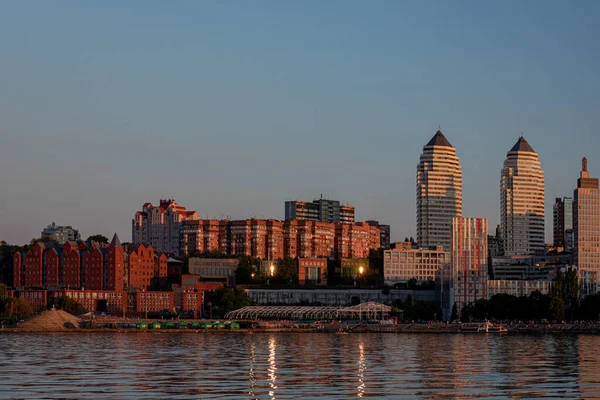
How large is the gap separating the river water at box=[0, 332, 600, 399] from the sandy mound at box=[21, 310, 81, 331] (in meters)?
53.6

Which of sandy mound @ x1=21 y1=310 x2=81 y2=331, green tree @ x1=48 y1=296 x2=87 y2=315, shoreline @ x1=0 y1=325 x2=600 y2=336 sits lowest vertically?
shoreline @ x1=0 y1=325 x2=600 y2=336

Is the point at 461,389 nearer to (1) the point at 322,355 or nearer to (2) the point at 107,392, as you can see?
(2) the point at 107,392

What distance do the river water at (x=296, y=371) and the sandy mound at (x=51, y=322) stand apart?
53.6 meters

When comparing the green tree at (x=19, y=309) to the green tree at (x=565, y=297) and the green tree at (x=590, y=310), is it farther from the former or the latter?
the green tree at (x=590, y=310)

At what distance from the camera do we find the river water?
63.1 metres

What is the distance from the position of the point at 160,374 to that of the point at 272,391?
46.0 ft

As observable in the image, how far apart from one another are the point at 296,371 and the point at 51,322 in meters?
103

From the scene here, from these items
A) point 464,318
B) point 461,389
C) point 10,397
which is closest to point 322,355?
point 461,389

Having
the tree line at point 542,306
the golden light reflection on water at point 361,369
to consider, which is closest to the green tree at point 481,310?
the tree line at point 542,306

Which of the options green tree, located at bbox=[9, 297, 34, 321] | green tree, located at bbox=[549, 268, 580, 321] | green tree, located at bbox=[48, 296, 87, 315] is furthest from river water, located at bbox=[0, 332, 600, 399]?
green tree, located at bbox=[48, 296, 87, 315]

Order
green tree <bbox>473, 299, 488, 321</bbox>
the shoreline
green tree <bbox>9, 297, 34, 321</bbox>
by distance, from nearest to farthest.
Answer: the shoreline, green tree <bbox>473, 299, 488, 321</bbox>, green tree <bbox>9, 297, 34, 321</bbox>

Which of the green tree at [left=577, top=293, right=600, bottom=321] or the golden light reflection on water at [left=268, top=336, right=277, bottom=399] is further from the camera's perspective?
the green tree at [left=577, top=293, right=600, bottom=321]

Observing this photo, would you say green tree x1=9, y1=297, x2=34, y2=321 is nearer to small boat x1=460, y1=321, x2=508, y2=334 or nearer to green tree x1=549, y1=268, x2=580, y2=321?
small boat x1=460, y1=321, x2=508, y2=334

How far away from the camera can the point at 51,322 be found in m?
174
